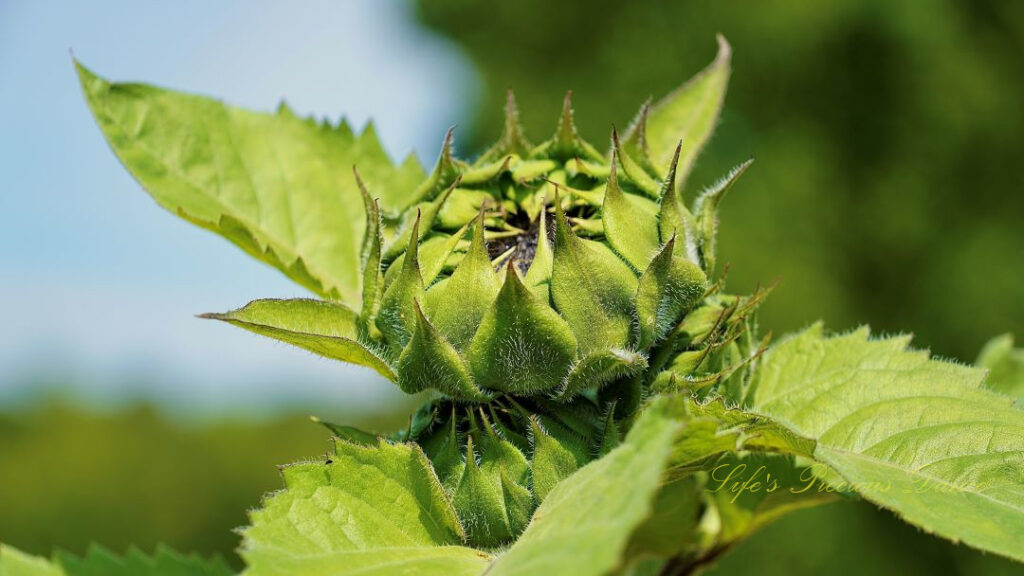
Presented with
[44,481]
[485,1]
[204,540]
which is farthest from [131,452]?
[485,1]

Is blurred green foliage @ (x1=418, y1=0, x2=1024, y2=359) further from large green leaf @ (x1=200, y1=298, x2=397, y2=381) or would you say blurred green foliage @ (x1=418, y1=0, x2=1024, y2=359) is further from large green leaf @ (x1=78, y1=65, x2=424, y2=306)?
large green leaf @ (x1=200, y1=298, x2=397, y2=381)

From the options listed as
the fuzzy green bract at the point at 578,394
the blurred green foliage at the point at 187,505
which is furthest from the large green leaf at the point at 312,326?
the blurred green foliage at the point at 187,505

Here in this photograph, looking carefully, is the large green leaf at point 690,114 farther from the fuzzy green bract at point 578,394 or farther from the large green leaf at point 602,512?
the large green leaf at point 602,512

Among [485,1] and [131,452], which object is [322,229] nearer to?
[131,452]

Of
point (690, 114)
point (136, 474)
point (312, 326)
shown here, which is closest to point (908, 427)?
point (690, 114)

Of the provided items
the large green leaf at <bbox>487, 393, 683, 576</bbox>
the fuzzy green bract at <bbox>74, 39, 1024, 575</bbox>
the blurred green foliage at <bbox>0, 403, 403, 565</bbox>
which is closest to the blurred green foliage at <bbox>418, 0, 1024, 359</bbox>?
the blurred green foliage at <bbox>0, 403, 403, 565</bbox>

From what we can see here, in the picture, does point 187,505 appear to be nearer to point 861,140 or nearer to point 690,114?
point 861,140
